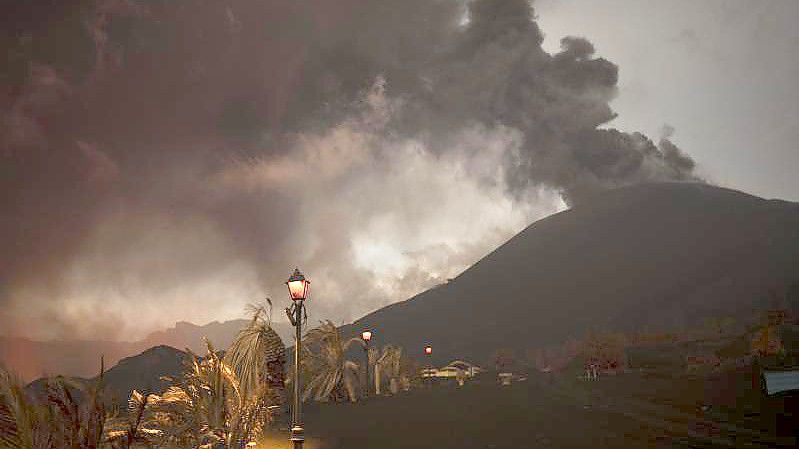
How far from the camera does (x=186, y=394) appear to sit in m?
11.3

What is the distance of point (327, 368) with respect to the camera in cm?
2786

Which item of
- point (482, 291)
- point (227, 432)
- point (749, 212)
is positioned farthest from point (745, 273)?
point (227, 432)

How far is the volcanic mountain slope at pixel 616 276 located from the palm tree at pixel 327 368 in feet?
292

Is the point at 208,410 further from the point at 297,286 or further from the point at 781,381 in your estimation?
the point at 781,381

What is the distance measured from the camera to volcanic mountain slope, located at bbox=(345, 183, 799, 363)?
112m

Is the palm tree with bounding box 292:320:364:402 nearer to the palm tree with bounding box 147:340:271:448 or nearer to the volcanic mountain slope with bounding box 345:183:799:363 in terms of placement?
the palm tree with bounding box 147:340:271:448

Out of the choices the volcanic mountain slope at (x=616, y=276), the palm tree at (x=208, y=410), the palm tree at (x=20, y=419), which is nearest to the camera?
the palm tree at (x=20, y=419)

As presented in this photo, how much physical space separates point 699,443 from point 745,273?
118145 mm

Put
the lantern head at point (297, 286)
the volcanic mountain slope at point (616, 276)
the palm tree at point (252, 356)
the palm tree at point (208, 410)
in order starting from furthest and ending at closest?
the volcanic mountain slope at point (616, 276) < the palm tree at point (252, 356) < the lantern head at point (297, 286) < the palm tree at point (208, 410)

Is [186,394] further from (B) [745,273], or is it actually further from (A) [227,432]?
(B) [745,273]

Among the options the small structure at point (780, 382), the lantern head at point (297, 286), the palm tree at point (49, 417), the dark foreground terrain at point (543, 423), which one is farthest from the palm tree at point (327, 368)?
the palm tree at point (49, 417)

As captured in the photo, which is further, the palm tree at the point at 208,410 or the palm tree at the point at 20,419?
the palm tree at the point at 208,410

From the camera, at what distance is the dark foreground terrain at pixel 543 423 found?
13.2m

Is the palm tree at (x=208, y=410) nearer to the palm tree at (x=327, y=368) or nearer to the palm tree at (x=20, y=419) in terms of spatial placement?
the palm tree at (x=20, y=419)
